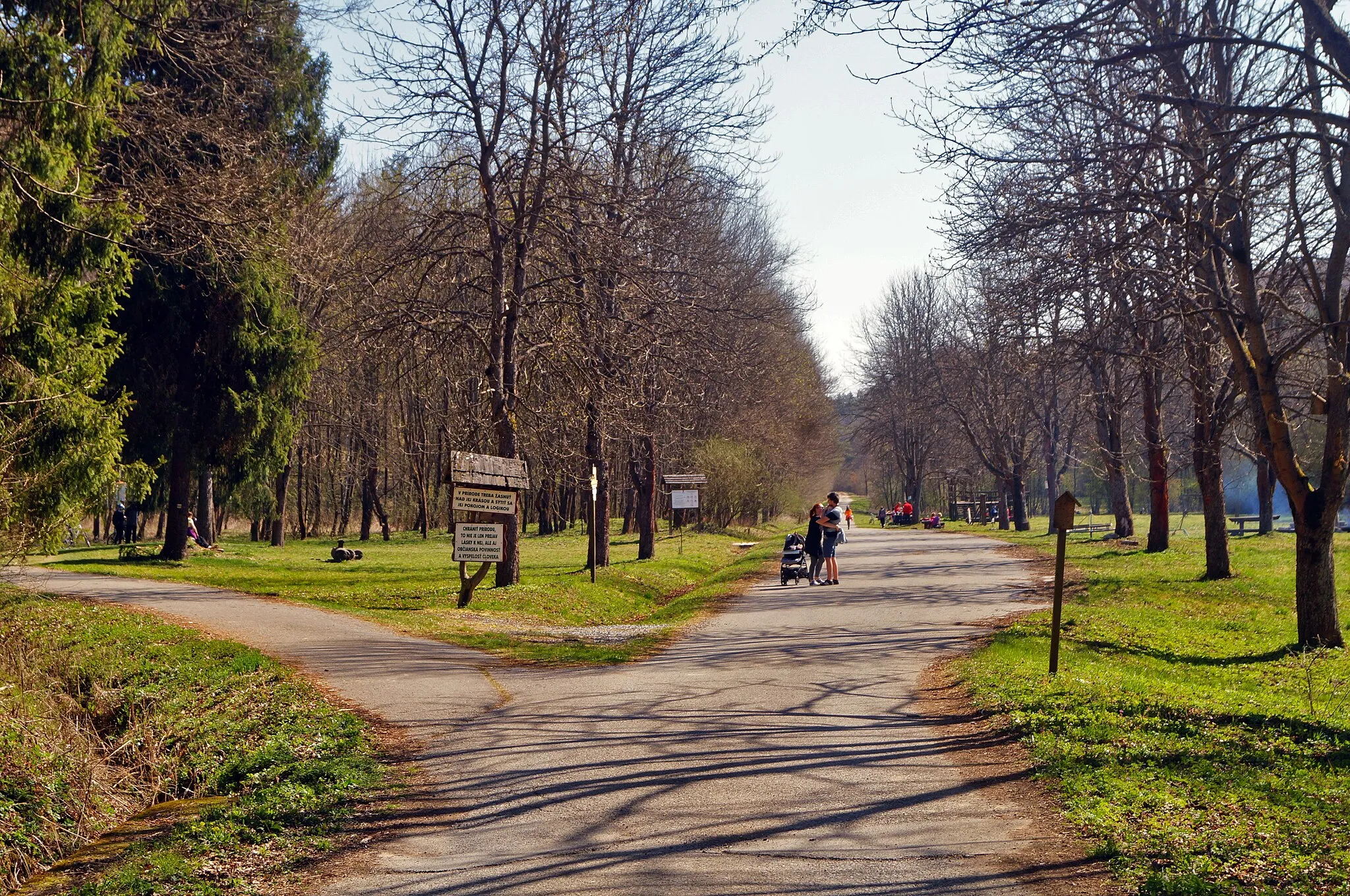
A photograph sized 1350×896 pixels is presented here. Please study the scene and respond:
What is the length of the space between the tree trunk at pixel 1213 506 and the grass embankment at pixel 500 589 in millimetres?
9875

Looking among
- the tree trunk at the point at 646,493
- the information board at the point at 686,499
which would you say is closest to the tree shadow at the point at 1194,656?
the tree trunk at the point at 646,493

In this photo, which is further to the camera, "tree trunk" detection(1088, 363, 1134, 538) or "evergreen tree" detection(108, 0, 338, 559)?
"tree trunk" detection(1088, 363, 1134, 538)

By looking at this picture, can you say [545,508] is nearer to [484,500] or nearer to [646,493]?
[646,493]

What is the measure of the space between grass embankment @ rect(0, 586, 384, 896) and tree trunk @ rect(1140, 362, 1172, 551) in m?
23.6

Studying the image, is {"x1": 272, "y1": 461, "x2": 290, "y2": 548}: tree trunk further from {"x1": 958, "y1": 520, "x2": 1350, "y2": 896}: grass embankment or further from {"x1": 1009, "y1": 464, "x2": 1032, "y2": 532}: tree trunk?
{"x1": 958, "y1": 520, "x2": 1350, "y2": 896}: grass embankment

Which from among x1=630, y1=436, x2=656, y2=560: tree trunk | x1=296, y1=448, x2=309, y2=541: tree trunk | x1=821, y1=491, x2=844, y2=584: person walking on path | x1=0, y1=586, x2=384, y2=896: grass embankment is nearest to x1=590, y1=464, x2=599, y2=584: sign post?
x1=821, y1=491, x2=844, y2=584: person walking on path

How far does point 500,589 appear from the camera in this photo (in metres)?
21.2

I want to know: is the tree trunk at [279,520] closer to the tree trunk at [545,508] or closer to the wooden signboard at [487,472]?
the tree trunk at [545,508]

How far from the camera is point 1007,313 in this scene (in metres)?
16.7

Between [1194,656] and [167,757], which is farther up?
[167,757]

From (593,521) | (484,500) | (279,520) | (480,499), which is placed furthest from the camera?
(279,520)

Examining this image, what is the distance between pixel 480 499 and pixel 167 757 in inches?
392

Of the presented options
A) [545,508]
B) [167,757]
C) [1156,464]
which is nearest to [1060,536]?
[167,757]

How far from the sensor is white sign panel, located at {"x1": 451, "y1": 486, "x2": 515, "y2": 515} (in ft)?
59.6
